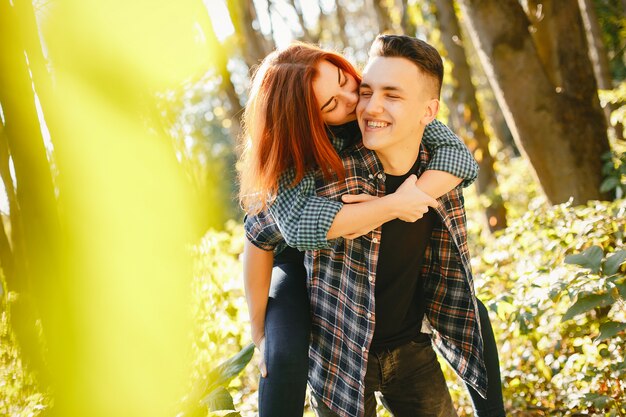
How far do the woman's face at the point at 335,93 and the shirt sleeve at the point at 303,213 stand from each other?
0.26 meters

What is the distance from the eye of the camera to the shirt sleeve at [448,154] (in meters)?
2.24

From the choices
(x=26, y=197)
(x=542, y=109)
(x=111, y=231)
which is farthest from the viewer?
(x=542, y=109)

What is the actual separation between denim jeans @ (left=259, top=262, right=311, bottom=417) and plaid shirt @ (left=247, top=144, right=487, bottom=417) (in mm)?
94

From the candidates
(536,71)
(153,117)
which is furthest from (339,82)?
(536,71)

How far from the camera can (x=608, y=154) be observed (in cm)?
430

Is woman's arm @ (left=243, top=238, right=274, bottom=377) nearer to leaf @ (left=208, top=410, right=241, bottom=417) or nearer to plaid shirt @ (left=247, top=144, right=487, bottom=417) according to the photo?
plaid shirt @ (left=247, top=144, right=487, bottom=417)

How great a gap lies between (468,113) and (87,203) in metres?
6.82

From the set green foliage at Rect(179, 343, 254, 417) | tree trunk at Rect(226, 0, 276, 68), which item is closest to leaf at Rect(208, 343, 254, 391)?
green foliage at Rect(179, 343, 254, 417)

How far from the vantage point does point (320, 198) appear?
212cm

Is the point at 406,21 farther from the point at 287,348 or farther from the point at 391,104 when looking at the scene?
the point at 287,348

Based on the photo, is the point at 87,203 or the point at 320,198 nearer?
the point at 87,203

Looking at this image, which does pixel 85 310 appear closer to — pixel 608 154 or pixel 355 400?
pixel 355 400

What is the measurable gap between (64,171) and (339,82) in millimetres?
1057

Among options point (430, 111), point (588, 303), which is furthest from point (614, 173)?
point (430, 111)
